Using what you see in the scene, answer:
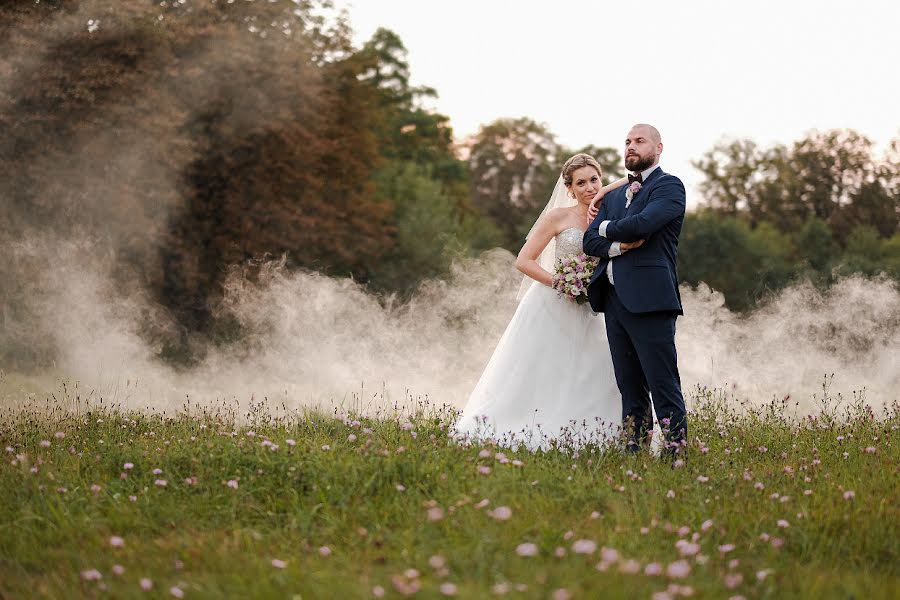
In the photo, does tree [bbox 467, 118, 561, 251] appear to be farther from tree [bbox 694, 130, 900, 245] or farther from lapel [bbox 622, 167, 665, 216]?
lapel [bbox 622, 167, 665, 216]

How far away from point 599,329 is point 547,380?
0.58 meters

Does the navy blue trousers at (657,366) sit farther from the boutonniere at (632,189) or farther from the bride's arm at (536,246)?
the bride's arm at (536,246)

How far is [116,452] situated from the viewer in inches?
228

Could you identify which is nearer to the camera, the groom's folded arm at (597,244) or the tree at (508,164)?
the groom's folded arm at (597,244)

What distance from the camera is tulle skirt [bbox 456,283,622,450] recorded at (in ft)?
22.4

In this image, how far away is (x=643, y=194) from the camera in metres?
6.34

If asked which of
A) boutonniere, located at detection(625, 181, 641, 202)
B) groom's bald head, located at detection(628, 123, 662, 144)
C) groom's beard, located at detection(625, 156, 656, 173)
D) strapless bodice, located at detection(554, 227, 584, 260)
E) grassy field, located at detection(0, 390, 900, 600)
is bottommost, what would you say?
grassy field, located at detection(0, 390, 900, 600)

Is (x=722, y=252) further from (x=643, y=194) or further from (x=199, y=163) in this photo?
(x=643, y=194)

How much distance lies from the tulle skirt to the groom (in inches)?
15.1

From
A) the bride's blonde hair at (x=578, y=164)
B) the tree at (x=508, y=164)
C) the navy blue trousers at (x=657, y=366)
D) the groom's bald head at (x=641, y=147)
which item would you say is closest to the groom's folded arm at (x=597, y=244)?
the navy blue trousers at (x=657, y=366)

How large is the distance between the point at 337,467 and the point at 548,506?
4.06ft

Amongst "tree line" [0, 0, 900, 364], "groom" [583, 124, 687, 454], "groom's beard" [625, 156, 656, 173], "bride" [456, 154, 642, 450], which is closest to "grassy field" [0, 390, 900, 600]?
"groom" [583, 124, 687, 454]

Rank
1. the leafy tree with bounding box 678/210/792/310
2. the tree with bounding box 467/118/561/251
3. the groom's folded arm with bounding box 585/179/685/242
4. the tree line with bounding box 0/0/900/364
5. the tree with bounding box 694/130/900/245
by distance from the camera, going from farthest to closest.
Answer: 1. the tree with bounding box 467/118/561/251
2. the tree with bounding box 694/130/900/245
3. the leafy tree with bounding box 678/210/792/310
4. the tree line with bounding box 0/0/900/364
5. the groom's folded arm with bounding box 585/179/685/242

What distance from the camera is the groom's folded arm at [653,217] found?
6055 mm
